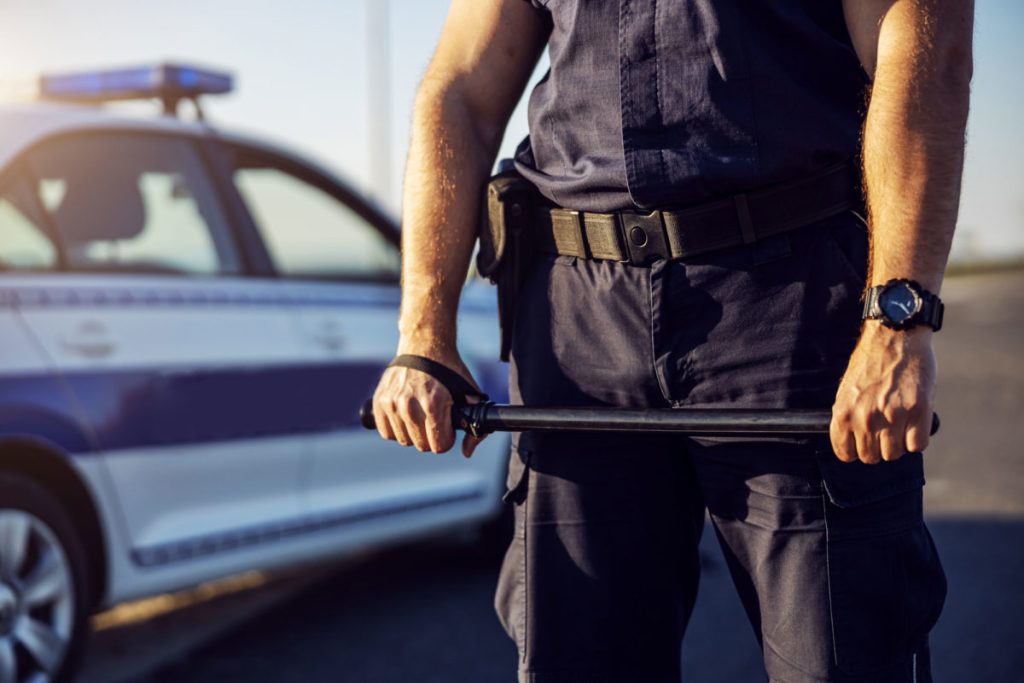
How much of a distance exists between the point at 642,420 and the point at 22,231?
2.63 m

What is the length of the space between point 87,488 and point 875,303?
2780mm

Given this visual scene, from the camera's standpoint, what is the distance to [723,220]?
179cm

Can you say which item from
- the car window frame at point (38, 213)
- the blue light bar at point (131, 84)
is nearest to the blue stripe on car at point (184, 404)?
the car window frame at point (38, 213)

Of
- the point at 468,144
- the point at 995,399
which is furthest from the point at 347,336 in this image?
the point at 995,399

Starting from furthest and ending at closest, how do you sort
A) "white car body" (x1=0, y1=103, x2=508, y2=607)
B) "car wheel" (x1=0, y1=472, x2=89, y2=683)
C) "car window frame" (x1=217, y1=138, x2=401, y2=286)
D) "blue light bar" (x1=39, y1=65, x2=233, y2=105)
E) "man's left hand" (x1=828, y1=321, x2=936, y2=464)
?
"blue light bar" (x1=39, y1=65, x2=233, y2=105), "car window frame" (x1=217, y1=138, x2=401, y2=286), "white car body" (x1=0, y1=103, x2=508, y2=607), "car wheel" (x1=0, y1=472, x2=89, y2=683), "man's left hand" (x1=828, y1=321, x2=936, y2=464)

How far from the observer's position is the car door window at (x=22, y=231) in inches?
147

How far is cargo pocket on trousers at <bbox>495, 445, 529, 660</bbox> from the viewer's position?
6.33ft

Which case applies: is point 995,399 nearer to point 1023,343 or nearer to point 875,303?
point 1023,343

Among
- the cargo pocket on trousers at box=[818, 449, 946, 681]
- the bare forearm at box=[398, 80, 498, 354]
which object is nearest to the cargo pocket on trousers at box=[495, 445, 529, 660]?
Answer: the bare forearm at box=[398, 80, 498, 354]

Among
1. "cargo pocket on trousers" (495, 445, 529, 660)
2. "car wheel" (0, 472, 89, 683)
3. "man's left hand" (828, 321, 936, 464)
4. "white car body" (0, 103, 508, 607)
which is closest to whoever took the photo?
"man's left hand" (828, 321, 936, 464)

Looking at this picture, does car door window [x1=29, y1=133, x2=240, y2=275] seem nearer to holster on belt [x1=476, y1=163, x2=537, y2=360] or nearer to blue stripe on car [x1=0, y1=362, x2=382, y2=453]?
blue stripe on car [x1=0, y1=362, x2=382, y2=453]

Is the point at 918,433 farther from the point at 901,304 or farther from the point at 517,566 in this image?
the point at 517,566

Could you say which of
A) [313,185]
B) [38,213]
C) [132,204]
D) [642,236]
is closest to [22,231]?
[38,213]

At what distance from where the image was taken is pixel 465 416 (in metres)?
1.88
